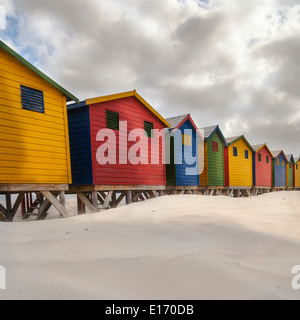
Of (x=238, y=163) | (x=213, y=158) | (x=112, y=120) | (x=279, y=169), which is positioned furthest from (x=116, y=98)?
(x=279, y=169)

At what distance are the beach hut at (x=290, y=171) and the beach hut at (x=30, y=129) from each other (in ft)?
115

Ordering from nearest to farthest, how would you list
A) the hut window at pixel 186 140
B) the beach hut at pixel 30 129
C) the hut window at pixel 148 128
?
1. the beach hut at pixel 30 129
2. the hut window at pixel 148 128
3. the hut window at pixel 186 140

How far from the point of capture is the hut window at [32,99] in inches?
314

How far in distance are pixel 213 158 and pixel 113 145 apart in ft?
33.0

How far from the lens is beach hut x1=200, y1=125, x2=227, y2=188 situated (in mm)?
17906

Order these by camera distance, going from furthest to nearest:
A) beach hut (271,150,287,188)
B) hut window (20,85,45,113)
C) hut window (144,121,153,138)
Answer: beach hut (271,150,287,188)
hut window (144,121,153,138)
hut window (20,85,45,113)

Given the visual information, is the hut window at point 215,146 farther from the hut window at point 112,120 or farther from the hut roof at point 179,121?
the hut window at point 112,120

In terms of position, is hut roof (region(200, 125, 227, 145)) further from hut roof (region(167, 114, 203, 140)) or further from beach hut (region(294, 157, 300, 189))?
beach hut (region(294, 157, 300, 189))

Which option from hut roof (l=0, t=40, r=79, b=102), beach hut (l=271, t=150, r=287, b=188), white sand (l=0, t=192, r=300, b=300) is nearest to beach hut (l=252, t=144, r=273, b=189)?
beach hut (l=271, t=150, r=287, b=188)

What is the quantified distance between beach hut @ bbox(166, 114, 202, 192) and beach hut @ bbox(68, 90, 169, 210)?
214cm

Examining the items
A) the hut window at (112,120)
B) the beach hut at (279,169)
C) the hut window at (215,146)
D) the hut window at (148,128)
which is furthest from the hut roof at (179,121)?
the beach hut at (279,169)
